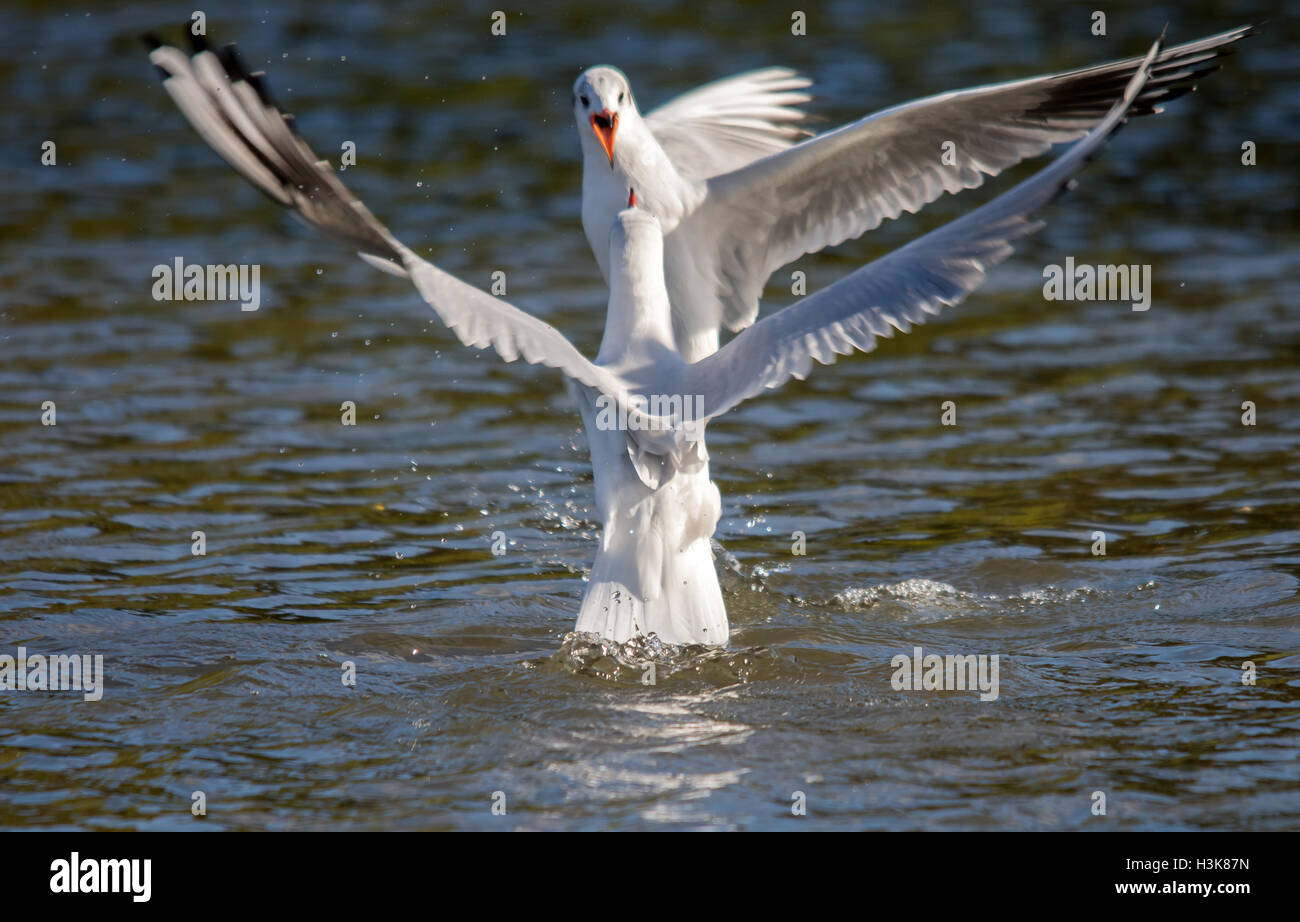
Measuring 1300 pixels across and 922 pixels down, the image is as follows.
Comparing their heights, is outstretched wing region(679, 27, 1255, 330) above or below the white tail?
above

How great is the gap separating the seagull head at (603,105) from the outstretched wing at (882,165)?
55 cm

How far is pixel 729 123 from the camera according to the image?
30.2 ft

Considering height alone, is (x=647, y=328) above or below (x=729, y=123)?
below

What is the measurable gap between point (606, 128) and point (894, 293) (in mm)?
1836

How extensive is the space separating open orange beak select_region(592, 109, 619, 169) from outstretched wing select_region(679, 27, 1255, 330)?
21.6 inches

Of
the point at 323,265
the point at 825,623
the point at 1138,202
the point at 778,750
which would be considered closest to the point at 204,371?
the point at 323,265

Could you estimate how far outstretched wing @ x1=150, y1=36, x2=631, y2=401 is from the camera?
5.92 m

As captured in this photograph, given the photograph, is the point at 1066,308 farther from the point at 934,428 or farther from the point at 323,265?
the point at 323,265
